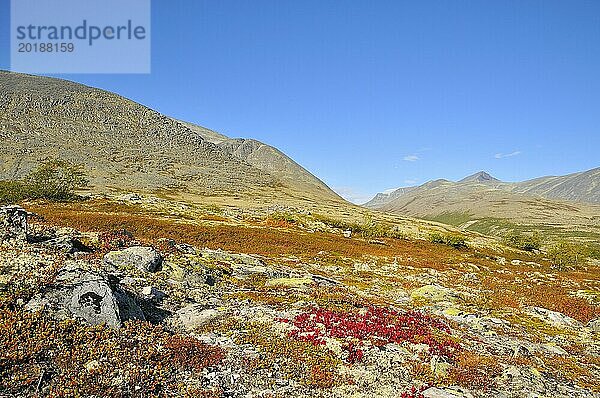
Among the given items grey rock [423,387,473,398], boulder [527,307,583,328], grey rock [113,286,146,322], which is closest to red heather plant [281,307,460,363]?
grey rock [423,387,473,398]

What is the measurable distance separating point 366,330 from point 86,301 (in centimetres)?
1075

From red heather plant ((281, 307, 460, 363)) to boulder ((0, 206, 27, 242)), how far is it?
14937 mm

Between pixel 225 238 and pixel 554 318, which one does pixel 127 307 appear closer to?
pixel 554 318

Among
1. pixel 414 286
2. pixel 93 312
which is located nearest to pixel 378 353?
pixel 93 312

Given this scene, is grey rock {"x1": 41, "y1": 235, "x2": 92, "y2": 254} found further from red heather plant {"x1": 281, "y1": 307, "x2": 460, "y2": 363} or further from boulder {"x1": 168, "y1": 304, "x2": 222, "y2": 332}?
red heather plant {"x1": 281, "y1": 307, "x2": 460, "y2": 363}

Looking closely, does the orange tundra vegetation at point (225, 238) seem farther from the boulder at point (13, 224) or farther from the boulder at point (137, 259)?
the boulder at point (137, 259)

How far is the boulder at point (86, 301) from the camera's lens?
41.2ft

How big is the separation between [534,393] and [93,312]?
14.9m

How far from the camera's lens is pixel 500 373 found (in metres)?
13.6

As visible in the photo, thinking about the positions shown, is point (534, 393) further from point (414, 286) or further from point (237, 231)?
point (237, 231)

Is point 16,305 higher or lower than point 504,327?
higher

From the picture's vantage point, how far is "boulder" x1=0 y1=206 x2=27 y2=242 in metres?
19.6

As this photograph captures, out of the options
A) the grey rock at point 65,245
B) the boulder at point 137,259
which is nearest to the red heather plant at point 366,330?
the boulder at point 137,259

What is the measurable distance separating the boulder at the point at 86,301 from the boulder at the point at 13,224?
7.45 m
